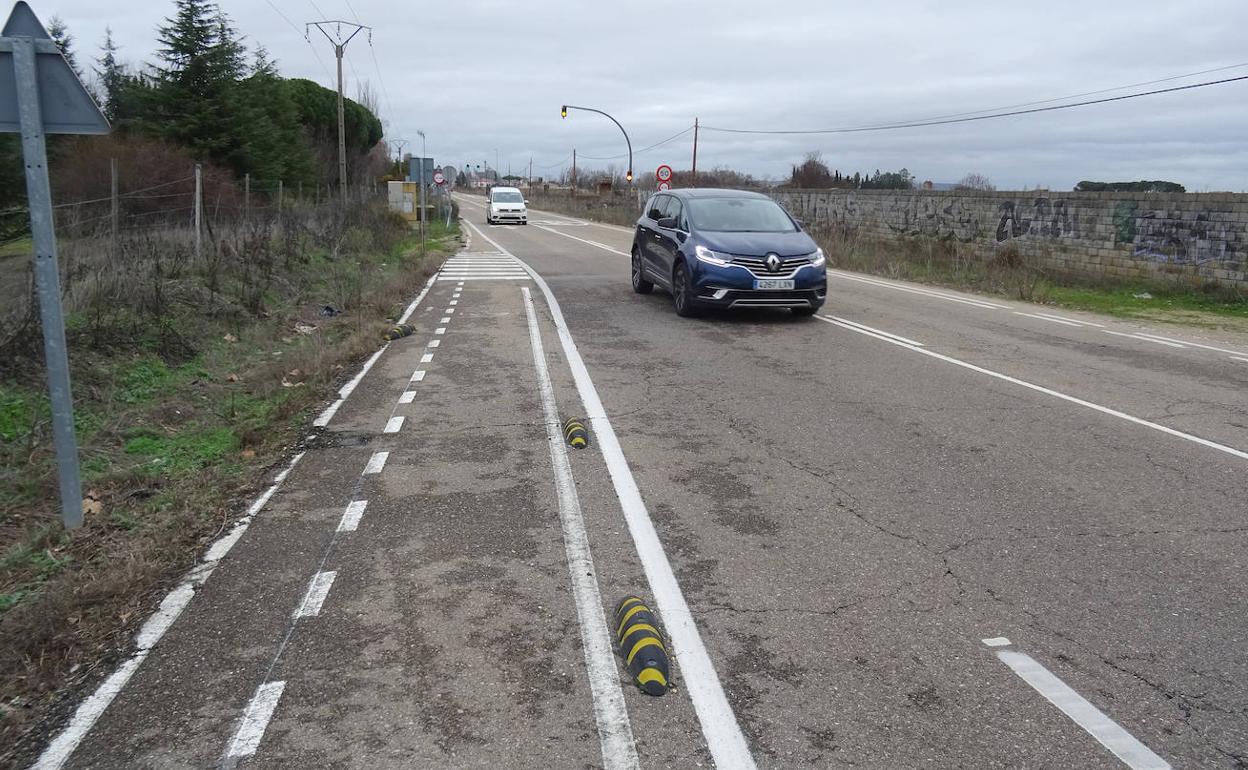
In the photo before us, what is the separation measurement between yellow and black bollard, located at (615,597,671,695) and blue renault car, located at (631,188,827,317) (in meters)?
8.33

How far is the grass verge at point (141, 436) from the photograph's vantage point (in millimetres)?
3756

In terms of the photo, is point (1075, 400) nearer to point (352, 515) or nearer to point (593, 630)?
point (593, 630)

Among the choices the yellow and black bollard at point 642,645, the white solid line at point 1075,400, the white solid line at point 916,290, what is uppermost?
the white solid line at point 916,290

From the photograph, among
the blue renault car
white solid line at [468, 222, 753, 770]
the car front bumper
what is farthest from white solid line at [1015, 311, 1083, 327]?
white solid line at [468, 222, 753, 770]

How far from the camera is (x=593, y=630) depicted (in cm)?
373

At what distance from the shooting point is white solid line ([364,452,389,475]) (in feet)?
19.2

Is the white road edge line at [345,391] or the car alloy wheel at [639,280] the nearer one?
the white road edge line at [345,391]

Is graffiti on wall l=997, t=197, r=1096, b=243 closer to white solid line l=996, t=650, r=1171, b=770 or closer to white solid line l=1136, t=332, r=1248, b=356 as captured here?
white solid line l=1136, t=332, r=1248, b=356

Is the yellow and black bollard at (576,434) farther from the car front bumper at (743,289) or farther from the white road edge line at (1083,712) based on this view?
the car front bumper at (743,289)

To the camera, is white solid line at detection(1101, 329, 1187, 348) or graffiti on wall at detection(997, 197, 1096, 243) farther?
graffiti on wall at detection(997, 197, 1096, 243)

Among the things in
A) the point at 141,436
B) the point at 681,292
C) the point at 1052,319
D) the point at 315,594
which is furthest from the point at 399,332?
the point at 1052,319

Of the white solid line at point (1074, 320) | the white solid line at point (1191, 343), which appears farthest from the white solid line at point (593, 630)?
the white solid line at point (1074, 320)

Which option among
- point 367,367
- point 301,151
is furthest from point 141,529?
point 301,151

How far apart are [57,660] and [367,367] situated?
19.6ft
